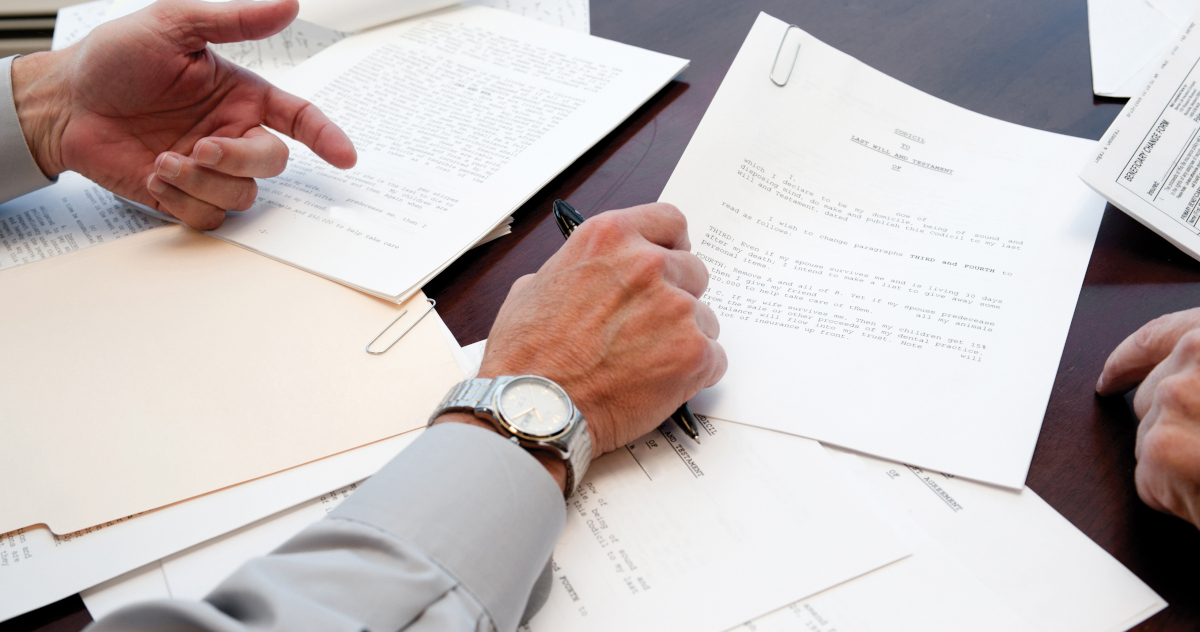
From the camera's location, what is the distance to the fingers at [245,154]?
79 centimetres

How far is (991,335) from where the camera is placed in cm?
72

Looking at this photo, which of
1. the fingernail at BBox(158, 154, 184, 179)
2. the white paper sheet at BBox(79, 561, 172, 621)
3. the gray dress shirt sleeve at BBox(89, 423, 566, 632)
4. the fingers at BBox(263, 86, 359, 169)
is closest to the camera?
the gray dress shirt sleeve at BBox(89, 423, 566, 632)

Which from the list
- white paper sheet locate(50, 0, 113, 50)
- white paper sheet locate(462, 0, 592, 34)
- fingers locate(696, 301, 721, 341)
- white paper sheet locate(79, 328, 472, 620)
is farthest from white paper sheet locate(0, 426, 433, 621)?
white paper sheet locate(50, 0, 113, 50)

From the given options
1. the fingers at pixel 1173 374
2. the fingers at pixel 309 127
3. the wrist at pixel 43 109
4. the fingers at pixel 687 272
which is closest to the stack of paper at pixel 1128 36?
the fingers at pixel 1173 374

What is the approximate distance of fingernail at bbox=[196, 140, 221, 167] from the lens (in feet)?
2.57

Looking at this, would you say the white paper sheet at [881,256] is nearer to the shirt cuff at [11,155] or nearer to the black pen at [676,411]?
the black pen at [676,411]

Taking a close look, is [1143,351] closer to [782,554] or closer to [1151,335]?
[1151,335]

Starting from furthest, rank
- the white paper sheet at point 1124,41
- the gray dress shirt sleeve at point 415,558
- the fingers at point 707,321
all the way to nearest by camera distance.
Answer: the white paper sheet at point 1124,41
the fingers at point 707,321
the gray dress shirt sleeve at point 415,558

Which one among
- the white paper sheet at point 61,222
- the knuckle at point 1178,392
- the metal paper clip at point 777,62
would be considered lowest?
the white paper sheet at point 61,222

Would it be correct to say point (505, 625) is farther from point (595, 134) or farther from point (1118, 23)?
point (1118, 23)

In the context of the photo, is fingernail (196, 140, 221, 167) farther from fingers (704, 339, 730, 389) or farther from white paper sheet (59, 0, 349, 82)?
fingers (704, 339, 730, 389)

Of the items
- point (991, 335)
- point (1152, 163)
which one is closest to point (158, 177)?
point (991, 335)

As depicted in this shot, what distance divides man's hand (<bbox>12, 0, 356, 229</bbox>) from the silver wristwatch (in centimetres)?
45

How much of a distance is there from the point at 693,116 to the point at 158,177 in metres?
0.69
